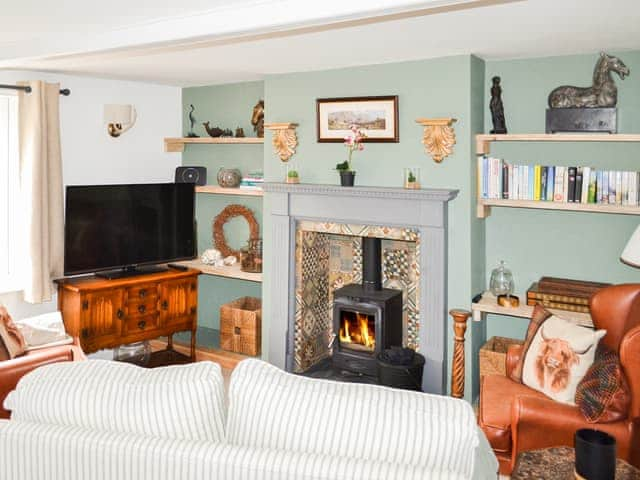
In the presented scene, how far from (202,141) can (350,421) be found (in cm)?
418

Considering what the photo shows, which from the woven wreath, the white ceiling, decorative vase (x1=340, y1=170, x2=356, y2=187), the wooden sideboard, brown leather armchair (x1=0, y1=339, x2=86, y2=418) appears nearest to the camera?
the white ceiling

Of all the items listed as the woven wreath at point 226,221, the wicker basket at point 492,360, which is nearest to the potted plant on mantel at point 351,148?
the woven wreath at point 226,221

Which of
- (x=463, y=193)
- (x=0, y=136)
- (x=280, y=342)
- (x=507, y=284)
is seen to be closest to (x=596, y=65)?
(x=463, y=193)

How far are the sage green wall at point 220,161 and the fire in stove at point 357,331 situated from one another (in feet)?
4.05

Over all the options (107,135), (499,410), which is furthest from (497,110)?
(107,135)

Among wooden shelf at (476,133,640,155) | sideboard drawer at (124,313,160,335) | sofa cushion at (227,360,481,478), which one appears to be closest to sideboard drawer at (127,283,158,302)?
sideboard drawer at (124,313,160,335)

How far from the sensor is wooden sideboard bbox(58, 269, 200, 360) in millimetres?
4617

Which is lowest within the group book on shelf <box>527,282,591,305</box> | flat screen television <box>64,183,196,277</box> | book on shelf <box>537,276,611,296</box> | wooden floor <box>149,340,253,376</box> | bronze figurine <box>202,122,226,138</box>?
wooden floor <box>149,340,253,376</box>

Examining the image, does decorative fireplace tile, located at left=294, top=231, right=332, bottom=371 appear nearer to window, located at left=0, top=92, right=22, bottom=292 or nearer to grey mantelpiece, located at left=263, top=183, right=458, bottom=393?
grey mantelpiece, located at left=263, top=183, right=458, bottom=393

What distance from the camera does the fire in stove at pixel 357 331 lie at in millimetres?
4617

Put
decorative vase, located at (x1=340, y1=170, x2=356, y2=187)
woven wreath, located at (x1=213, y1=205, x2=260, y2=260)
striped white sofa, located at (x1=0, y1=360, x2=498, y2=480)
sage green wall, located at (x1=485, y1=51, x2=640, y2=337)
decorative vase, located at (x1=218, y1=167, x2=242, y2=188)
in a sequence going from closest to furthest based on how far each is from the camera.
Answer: striped white sofa, located at (x1=0, y1=360, x2=498, y2=480)
sage green wall, located at (x1=485, y1=51, x2=640, y2=337)
decorative vase, located at (x1=340, y1=170, x2=356, y2=187)
decorative vase, located at (x1=218, y1=167, x2=242, y2=188)
woven wreath, located at (x1=213, y1=205, x2=260, y2=260)

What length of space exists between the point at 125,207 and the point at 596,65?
3.54 metres

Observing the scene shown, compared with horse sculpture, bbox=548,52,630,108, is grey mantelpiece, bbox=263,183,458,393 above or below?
below

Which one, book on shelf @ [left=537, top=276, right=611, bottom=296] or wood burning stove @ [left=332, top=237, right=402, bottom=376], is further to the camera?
wood burning stove @ [left=332, top=237, right=402, bottom=376]
